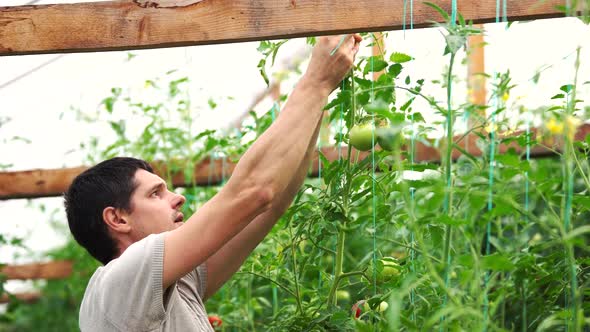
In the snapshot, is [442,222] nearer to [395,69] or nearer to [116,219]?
[395,69]

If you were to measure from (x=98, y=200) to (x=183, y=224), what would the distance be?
1.23 ft

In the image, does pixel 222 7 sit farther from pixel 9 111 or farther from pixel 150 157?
pixel 9 111

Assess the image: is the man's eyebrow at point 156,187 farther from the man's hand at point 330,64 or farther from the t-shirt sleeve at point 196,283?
the man's hand at point 330,64

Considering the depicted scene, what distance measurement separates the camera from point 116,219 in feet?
7.13

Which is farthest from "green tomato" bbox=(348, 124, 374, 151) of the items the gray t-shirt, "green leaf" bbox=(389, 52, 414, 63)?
the gray t-shirt

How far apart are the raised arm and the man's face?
29 centimetres

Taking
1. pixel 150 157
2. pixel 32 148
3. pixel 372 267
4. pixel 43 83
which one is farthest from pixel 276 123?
pixel 32 148

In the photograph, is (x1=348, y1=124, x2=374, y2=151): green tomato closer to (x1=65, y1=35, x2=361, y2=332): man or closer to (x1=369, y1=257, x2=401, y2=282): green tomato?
(x1=65, y1=35, x2=361, y2=332): man

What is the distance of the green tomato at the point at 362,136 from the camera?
1.86 meters

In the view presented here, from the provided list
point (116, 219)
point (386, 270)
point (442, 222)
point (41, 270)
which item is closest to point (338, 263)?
point (386, 270)

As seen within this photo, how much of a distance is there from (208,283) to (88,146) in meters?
2.05

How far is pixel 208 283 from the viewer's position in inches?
90.4

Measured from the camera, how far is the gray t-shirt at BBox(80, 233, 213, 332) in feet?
6.16

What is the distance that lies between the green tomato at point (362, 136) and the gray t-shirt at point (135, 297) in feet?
1.38
